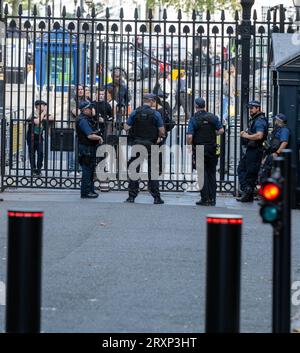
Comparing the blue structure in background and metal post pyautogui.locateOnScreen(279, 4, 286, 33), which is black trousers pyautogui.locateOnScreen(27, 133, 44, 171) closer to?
the blue structure in background

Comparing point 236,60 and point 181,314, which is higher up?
point 236,60

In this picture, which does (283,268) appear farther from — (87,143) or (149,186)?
(87,143)

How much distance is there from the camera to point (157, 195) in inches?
754

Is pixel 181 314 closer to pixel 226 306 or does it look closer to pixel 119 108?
pixel 226 306

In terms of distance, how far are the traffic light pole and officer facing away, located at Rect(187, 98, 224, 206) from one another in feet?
39.0

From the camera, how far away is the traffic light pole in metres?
Answer: 7.04

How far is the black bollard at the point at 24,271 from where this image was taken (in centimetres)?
711

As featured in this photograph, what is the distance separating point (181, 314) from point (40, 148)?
12.0m

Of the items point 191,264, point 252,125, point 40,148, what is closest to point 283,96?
point 252,125

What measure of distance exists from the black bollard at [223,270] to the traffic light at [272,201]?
166mm

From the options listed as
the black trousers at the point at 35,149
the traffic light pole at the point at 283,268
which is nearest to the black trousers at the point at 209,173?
the black trousers at the point at 35,149

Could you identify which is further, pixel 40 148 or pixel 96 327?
pixel 40 148

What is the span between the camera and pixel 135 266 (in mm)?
12273
